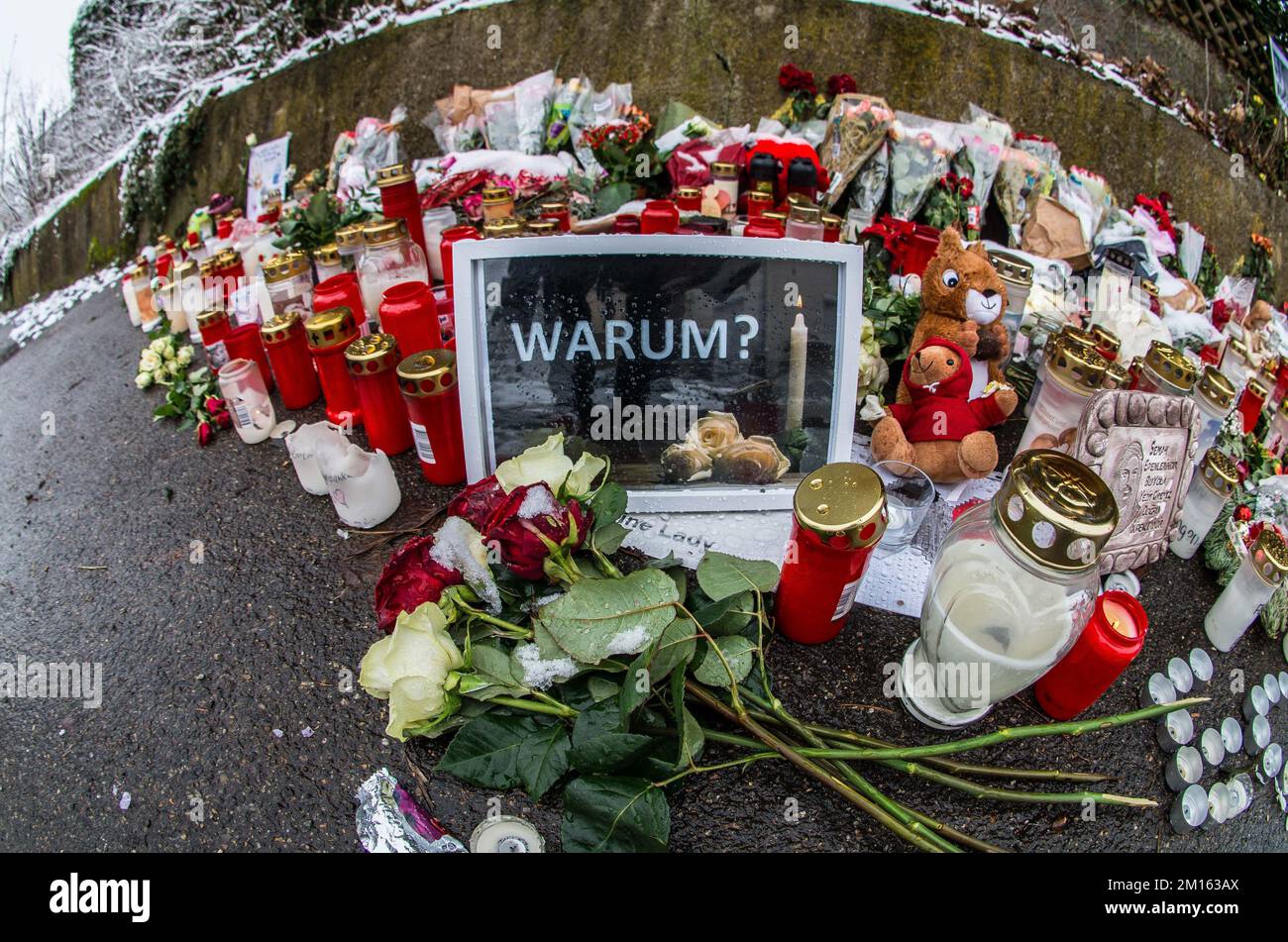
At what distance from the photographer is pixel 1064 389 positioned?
170cm

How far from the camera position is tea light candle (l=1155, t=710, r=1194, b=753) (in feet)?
4.53

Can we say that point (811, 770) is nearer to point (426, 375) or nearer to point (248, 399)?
point (426, 375)

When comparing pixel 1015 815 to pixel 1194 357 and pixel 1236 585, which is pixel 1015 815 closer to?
pixel 1236 585

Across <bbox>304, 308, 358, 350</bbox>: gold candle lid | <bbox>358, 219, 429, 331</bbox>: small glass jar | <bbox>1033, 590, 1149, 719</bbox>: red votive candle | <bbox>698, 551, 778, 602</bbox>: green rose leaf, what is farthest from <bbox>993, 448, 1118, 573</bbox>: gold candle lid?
<bbox>358, 219, 429, 331</bbox>: small glass jar

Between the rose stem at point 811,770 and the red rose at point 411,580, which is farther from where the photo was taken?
the red rose at point 411,580

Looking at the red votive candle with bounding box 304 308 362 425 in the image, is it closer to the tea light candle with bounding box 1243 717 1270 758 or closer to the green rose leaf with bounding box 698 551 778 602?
Answer: the green rose leaf with bounding box 698 551 778 602

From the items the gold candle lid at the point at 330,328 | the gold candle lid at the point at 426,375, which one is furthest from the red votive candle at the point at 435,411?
the gold candle lid at the point at 330,328

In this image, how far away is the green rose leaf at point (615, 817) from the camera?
A: 1.05m

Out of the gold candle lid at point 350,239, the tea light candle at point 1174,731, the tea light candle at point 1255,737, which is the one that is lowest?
the tea light candle at point 1255,737

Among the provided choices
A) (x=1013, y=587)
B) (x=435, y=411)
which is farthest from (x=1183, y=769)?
(x=435, y=411)

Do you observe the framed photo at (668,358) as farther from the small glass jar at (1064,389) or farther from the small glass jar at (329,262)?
the small glass jar at (329,262)

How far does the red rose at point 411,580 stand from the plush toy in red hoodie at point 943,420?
1149 mm

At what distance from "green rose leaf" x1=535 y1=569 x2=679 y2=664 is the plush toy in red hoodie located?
2.88 feet

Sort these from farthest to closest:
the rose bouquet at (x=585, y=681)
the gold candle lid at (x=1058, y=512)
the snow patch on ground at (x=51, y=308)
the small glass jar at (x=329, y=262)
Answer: the snow patch on ground at (x=51, y=308), the small glass jar at (x=329, y=262), the rose bouquet at (x=585, y=681), the gold candle lid at (x=1058, y=512)
